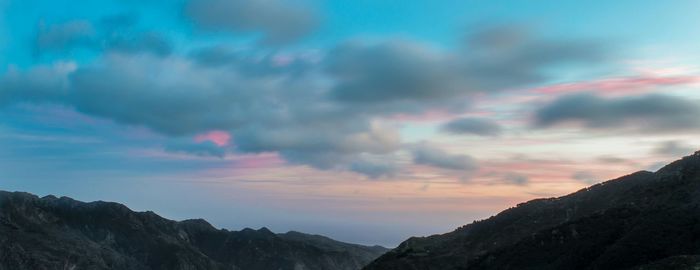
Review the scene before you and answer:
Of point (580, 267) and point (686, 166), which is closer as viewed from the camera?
point (580, 267)

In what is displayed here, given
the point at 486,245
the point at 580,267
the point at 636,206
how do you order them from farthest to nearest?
1. the point at 486,245
2. the point at 636,206
3. the point at 580,267

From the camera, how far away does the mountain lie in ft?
254

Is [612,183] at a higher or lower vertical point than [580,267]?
higher

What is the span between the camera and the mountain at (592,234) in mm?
77562

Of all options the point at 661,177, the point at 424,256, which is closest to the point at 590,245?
the point at 661,177

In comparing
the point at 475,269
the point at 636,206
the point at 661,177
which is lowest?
the point at 475,269

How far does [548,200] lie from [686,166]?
41141 mm

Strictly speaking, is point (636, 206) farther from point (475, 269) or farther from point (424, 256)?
point (424, 256)

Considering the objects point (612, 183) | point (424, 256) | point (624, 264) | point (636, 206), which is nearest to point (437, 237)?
point (424, 256)

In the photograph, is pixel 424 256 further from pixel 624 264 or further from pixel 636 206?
pixel 624 264

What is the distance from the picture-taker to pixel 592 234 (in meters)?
95.0

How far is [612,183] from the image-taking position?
140 metres

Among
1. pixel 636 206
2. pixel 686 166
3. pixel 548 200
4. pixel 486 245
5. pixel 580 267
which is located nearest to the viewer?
pixel 580 267

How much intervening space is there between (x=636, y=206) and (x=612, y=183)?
1634 inches
